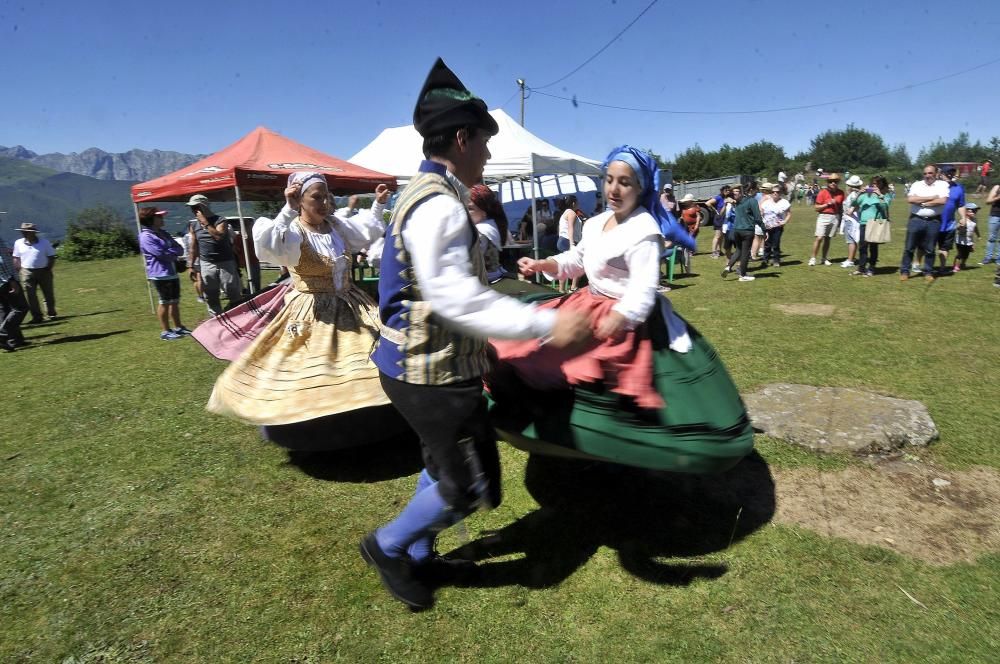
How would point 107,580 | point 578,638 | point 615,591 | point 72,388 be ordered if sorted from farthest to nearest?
point 72,388
point 107,580
point 615,591
point 578,638

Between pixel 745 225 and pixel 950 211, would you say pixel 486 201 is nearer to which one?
pixel 745 225

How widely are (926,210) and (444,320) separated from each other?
10227 mm

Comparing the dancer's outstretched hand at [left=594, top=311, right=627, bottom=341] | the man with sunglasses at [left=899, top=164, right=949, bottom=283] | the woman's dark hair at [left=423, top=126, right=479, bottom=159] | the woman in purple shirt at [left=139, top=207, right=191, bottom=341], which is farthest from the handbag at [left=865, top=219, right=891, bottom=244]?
the woman in purple shirt at [left=139, top=207, right=191, bottom=341]

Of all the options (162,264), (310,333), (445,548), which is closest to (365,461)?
(310,333)

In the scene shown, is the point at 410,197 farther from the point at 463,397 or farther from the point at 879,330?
the point at 879,330

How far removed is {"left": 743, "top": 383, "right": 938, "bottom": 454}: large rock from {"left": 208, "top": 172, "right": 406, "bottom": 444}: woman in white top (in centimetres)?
280

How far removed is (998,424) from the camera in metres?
4.15

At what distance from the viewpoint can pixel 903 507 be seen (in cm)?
320

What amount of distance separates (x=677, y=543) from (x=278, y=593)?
2.01 meters

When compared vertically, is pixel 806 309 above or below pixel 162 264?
below

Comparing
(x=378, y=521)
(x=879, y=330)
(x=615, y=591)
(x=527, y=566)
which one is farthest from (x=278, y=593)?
(x=879, y=330)

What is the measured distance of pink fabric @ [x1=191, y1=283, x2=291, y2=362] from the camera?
420cm

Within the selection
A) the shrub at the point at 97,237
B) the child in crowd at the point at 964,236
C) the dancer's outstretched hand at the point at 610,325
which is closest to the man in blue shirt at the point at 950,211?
the child in crowd at the point at 964,236

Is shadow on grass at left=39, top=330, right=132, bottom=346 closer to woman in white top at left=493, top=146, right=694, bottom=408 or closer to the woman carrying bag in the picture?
woman in white top at left=493, top=146, right=694, bottom=408
